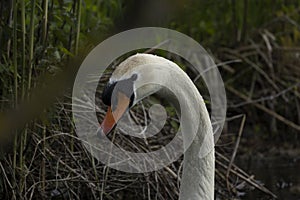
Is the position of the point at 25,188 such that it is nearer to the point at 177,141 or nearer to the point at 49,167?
the point at 49,167

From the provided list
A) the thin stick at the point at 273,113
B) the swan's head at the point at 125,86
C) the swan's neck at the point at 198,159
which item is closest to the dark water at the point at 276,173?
the thin stick at the point at 273,113

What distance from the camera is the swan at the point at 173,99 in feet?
7.09

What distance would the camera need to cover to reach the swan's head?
2150mm

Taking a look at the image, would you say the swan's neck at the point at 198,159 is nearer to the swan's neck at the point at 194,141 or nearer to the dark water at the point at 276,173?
the swan's neck at the point at 194,141

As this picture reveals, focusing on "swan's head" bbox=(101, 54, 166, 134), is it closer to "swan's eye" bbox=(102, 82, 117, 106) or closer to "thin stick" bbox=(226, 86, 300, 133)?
"swan's eye" bbox=(102, 82, 117, 106)

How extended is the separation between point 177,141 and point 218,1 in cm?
254

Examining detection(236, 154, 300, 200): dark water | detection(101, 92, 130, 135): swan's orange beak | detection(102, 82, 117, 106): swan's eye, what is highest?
detection(102, 82, 117, 106): swan's eye

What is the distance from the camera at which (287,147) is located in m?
5.65

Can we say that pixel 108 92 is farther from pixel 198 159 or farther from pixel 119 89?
pixel 198 159

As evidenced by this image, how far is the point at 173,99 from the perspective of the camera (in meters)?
2.40

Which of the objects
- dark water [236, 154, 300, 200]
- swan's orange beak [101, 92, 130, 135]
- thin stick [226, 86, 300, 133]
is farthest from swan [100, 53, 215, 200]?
thin stick [226, 86, 300, 133]

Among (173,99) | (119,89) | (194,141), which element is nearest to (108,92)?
(119,89)

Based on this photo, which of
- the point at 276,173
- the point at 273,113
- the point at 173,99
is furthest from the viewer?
the point at 273,113

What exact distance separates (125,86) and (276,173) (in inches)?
117
